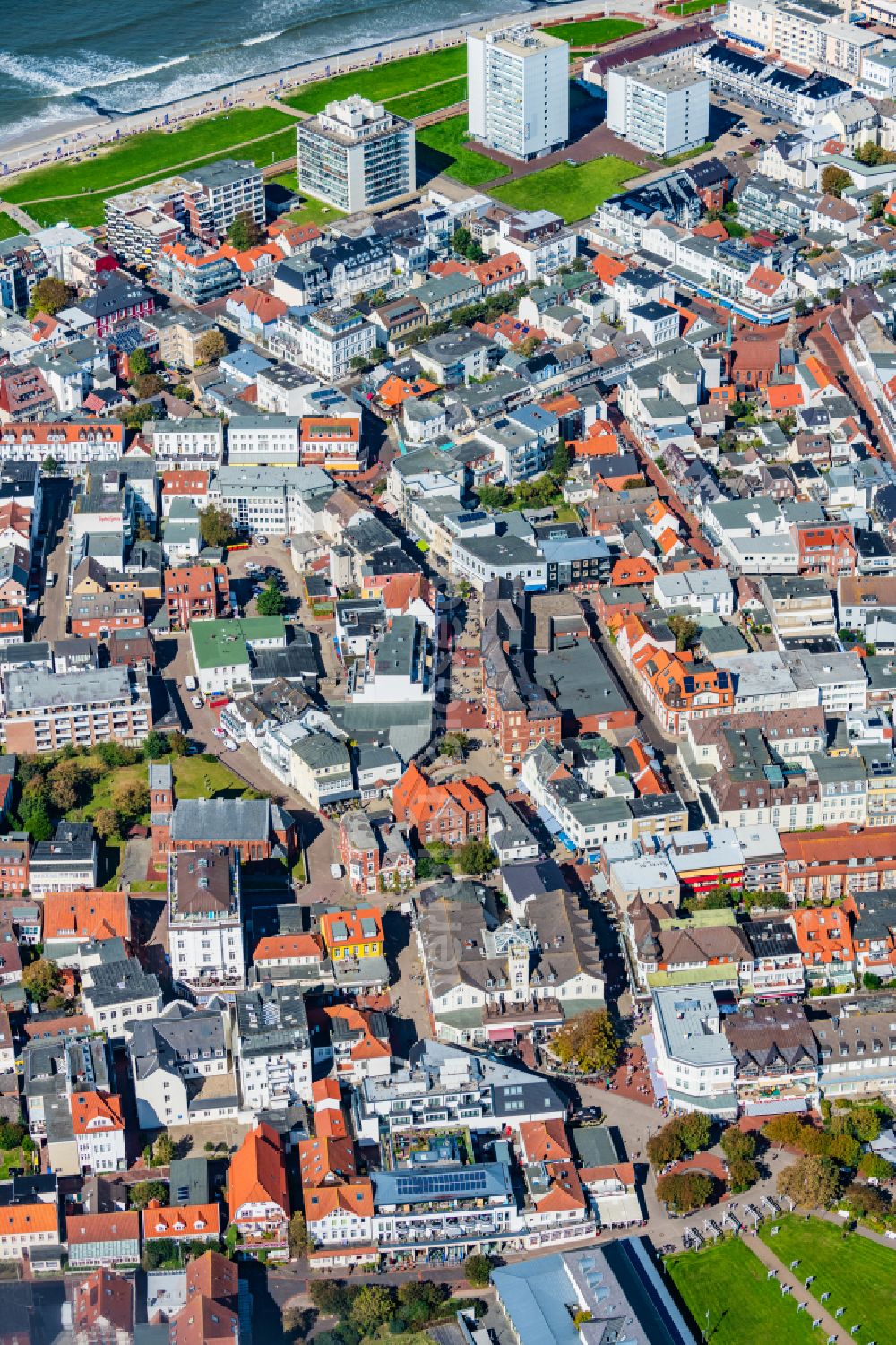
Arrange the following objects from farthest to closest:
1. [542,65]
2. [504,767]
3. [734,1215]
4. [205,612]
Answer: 1. [542,65]
2. [205,612]
3. [504,767]
4. [734,1215]

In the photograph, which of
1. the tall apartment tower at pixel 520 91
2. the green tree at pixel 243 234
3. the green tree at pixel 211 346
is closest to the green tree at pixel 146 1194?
the green tree at pixel 211 346

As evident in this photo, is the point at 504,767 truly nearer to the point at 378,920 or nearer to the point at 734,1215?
the point at 378,920

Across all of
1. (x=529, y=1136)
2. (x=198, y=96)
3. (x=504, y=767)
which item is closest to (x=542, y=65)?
(x=198, y=96)

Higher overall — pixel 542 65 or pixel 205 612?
pixel 542 65

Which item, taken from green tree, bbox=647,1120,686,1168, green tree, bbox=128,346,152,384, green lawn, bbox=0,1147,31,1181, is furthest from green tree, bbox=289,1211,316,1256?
green tree, bbox=128,346,152,384

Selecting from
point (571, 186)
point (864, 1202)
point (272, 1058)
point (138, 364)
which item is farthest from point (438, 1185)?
point (571, 186)

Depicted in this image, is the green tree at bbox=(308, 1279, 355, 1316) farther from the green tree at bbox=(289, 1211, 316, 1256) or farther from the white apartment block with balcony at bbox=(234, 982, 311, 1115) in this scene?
the white apartment block with balcony at bbox=(234, 982, 311, 1115)
